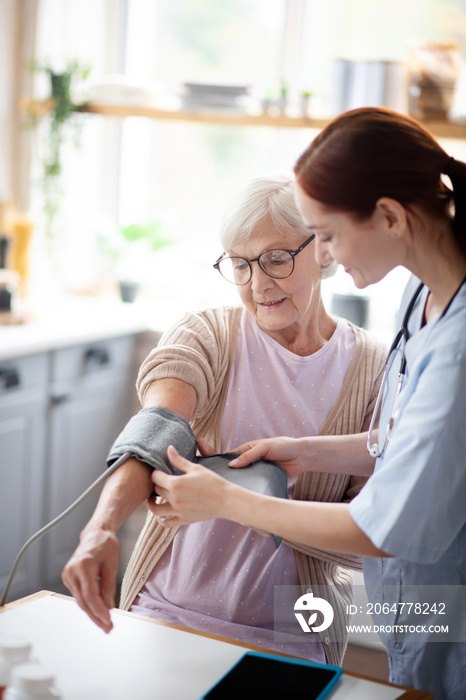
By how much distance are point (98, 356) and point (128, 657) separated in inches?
70.9

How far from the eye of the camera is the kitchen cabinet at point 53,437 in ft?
8.02

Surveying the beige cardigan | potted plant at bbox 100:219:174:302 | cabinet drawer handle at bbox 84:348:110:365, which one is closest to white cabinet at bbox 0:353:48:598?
cabinet drawer handle at bbox 84:348:110:365

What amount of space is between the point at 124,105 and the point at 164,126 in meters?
0.46

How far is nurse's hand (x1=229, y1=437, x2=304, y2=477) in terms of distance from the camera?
1.30 metres

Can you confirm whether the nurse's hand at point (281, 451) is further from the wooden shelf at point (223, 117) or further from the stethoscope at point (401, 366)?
the wooden shelf at point (223, 117)

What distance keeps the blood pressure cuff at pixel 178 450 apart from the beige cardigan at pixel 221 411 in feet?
0.54

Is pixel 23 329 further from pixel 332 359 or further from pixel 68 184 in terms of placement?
pixel 332 359

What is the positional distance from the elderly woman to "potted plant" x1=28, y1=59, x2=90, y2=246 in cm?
183

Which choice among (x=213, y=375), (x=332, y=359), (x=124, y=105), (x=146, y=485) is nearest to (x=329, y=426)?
(x=332, y=359)

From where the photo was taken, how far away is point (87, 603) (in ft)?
3.25

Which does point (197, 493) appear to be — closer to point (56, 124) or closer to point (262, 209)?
point (262, 209)

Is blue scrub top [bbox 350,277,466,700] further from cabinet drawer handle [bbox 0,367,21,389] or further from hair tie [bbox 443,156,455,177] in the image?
cabinet drawer handle [bbox 0,367,21,389]

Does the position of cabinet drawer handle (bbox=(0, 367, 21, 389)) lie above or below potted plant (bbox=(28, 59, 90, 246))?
below

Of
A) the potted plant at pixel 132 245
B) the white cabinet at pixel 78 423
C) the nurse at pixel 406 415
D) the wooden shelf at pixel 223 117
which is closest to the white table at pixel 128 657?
the nurse at pixel 406 415
